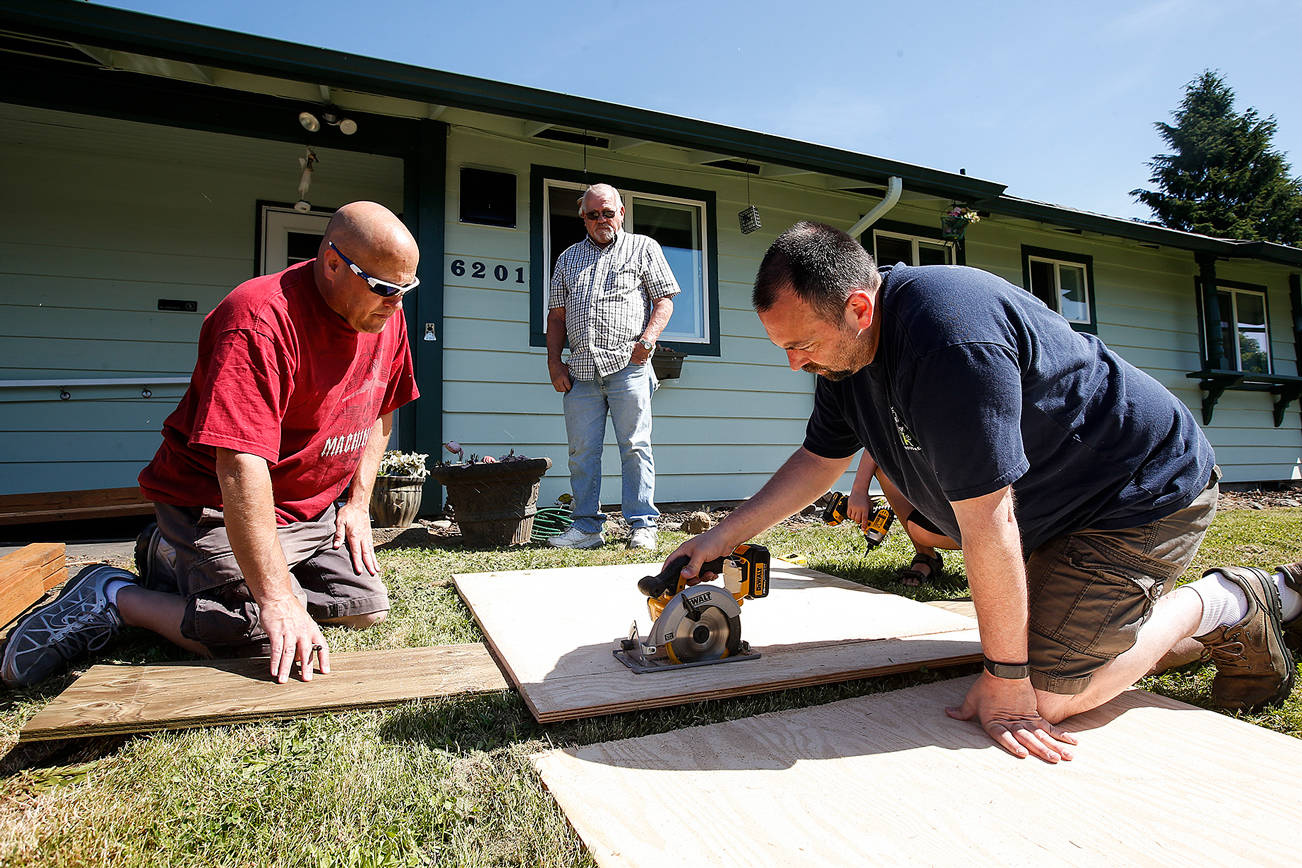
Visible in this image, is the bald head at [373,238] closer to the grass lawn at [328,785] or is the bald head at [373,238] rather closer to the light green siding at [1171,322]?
the grass lawn at [328,785]

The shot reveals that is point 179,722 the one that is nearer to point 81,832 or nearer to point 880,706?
point 81,832

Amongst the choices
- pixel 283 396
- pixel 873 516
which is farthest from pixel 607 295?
pixel 283 396

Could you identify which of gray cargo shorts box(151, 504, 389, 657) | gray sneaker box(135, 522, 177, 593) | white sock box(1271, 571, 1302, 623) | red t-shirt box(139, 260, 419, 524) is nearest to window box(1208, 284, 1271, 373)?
white sock box(1271, 571, 1302, 623)

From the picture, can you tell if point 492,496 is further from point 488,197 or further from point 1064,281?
point 1064,281

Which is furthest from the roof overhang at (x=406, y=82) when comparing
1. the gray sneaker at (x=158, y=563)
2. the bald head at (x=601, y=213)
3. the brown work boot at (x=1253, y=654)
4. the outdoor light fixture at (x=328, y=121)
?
the brown work boot at (x=1253, y=654)

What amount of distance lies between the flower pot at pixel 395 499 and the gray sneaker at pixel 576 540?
1021mm

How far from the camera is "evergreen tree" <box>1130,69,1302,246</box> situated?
2198 cm

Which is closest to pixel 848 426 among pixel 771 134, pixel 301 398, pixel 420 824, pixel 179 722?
pixel 420 824

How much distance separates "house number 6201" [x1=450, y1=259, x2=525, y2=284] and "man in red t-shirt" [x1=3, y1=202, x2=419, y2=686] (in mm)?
2804

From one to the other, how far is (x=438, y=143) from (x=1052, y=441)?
466cm

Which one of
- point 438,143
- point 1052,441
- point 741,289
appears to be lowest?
point 1052,441

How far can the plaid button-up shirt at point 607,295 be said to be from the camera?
4.14 m

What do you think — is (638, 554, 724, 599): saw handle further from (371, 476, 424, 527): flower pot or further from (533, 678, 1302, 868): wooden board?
(371, 476, 424, 527): flower pot

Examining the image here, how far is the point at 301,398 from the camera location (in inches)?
81.0
